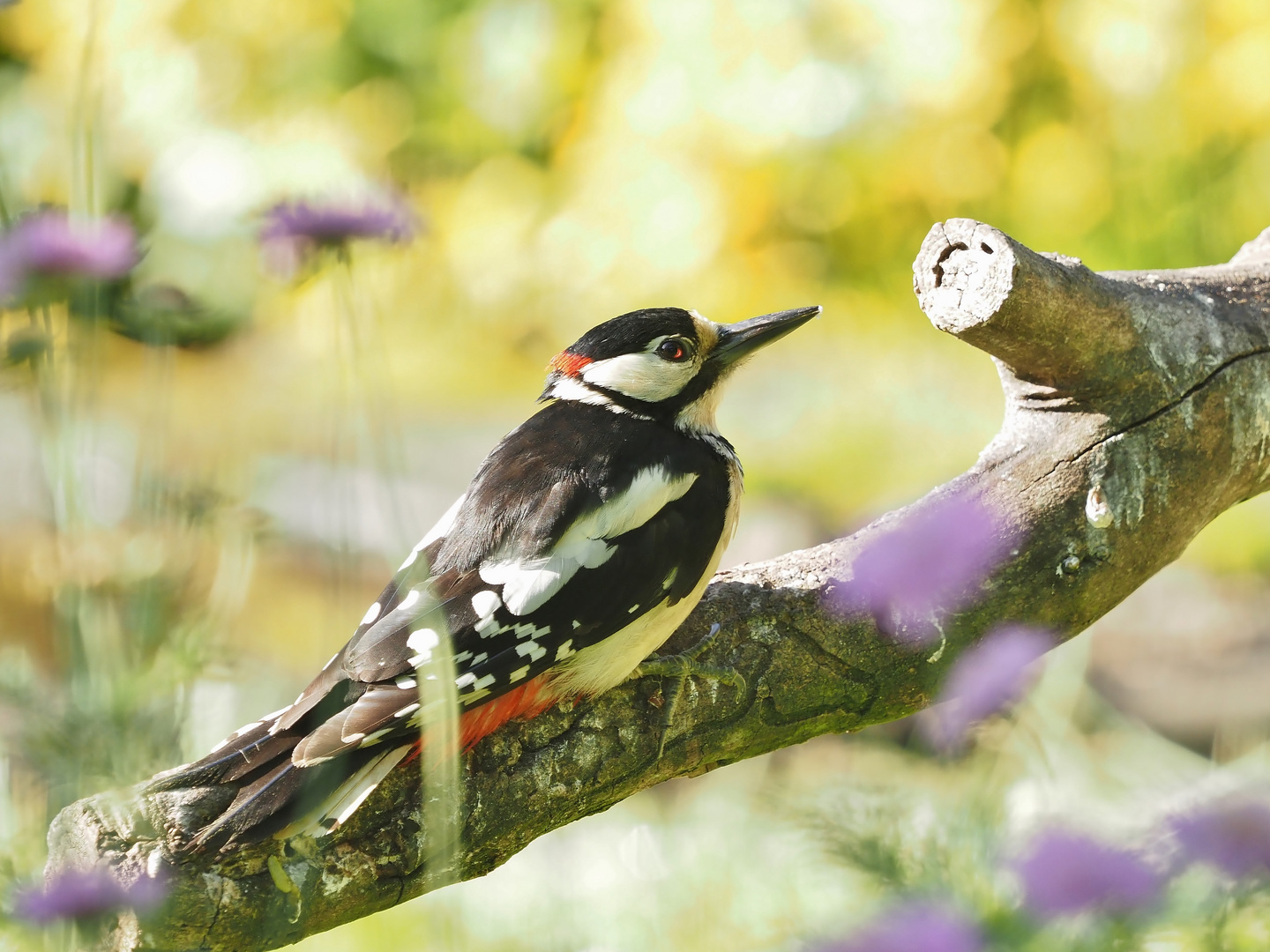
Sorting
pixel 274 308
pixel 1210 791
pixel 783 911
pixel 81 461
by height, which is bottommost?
pixel 783 911

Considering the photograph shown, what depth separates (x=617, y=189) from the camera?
16.7 feet

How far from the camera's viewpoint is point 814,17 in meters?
4.98

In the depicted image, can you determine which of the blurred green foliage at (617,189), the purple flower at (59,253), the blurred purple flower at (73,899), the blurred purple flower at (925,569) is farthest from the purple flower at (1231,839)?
the blurred green foliage at (617,189)

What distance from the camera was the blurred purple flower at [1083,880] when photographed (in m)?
1.11

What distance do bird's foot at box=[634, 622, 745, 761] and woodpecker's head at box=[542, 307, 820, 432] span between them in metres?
0.43

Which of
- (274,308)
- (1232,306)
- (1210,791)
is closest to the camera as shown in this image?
(1210,791)

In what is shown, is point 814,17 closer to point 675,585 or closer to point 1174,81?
point 1174,81

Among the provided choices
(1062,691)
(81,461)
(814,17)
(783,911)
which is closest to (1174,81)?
(814,17)

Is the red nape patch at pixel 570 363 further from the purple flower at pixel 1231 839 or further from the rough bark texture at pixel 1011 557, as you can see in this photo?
the purple flower at pixel 1231 839

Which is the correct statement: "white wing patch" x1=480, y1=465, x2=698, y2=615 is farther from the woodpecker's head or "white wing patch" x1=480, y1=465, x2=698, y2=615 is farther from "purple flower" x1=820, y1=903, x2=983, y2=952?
"purple flower" x1=820, y1=903, x2=983, y2=952

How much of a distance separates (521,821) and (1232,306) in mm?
1479

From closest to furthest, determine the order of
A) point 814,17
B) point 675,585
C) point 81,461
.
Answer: point 81,461
point 675,585
point 814,17

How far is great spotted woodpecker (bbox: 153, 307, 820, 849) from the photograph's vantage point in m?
1.50

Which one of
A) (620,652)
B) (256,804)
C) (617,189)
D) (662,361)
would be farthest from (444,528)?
(617,189)
